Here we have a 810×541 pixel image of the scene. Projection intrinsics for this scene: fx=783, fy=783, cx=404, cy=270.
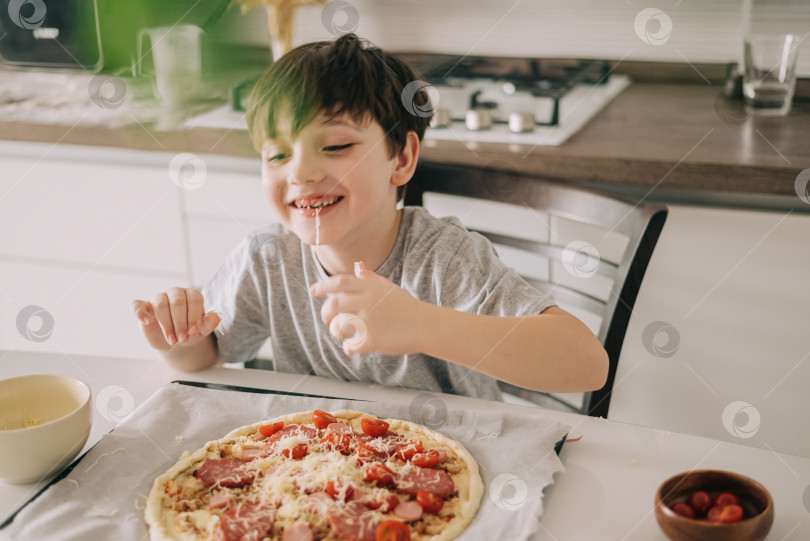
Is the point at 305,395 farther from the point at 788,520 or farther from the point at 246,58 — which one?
the point at 246,58

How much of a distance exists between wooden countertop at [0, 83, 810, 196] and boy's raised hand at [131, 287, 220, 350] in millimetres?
648

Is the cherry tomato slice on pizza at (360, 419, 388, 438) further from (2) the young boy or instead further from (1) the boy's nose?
(1) the boy's nose

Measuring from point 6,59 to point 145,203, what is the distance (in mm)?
546


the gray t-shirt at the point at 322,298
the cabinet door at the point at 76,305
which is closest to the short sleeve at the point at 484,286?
the gray t-shirt at the point at 322,298

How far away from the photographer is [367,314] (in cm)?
78

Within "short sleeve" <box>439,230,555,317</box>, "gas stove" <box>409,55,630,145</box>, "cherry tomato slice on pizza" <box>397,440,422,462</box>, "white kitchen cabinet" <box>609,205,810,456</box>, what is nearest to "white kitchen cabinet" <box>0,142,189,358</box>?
"gas stove" <box>409,55,630,145</box>

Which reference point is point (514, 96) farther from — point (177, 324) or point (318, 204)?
point (177, 324)

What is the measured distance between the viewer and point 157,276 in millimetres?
1918

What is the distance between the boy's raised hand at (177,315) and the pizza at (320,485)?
0.64 feet

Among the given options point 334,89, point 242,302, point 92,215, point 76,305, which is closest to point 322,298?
point 242,302

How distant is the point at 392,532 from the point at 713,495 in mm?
273

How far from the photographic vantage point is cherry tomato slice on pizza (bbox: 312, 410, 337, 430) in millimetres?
848

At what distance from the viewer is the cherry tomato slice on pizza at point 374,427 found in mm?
834

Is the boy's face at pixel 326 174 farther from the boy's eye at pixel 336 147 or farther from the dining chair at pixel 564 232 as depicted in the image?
the dining chair at pixel 564 232
